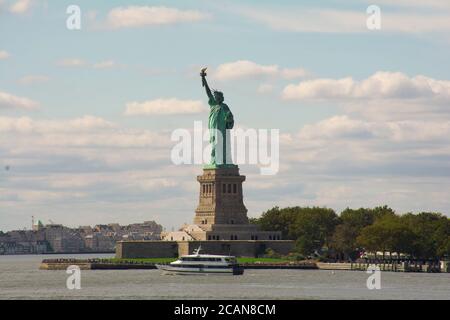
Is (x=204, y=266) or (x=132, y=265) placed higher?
→ (x=132, y=265)

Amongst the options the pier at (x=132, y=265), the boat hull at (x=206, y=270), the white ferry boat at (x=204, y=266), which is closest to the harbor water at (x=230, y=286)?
the boat hull at (x=206, y=270)

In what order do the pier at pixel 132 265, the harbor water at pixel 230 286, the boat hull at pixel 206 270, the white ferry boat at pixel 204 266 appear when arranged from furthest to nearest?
the pier at pixel 132 265 → the white ferry boat at pixel 204 266 → the boat hull at pixel 206 270 → the harbor water at pixel 230 286

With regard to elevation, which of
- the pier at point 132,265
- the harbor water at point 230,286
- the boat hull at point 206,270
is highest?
the pier at point 132,265

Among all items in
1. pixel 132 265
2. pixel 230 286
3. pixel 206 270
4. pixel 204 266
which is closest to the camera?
pixel 230 286

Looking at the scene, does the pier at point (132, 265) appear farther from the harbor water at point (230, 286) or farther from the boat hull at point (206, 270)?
the boat hull at point (206, 270)

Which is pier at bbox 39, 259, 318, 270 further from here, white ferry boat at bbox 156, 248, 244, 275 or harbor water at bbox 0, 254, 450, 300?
white ferry boat at bbox 156, 248, 244, 275

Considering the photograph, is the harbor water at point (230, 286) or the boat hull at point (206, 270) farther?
the boat hull at point (206, 270)

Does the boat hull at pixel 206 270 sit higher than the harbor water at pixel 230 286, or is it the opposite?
the boat hull at pixel 206 270

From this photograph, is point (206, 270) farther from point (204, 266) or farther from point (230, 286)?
point (230, 286)

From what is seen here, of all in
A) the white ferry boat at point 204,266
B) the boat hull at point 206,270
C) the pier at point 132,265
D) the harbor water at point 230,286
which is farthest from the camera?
the pier at point 132,265

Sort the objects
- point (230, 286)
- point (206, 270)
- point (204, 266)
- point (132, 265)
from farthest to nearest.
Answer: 1. point (132, 265)
2. point (204, 266)
3. point (206, 270)
4. point (230, 286)

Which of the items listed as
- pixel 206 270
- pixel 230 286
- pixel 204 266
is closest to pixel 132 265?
pixel 204 266

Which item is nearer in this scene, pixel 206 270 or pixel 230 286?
pixel 230 286

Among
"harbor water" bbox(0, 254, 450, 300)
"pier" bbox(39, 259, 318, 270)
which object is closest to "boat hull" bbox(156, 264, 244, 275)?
"harbor water" bbox(0, 254, 450, 300)
